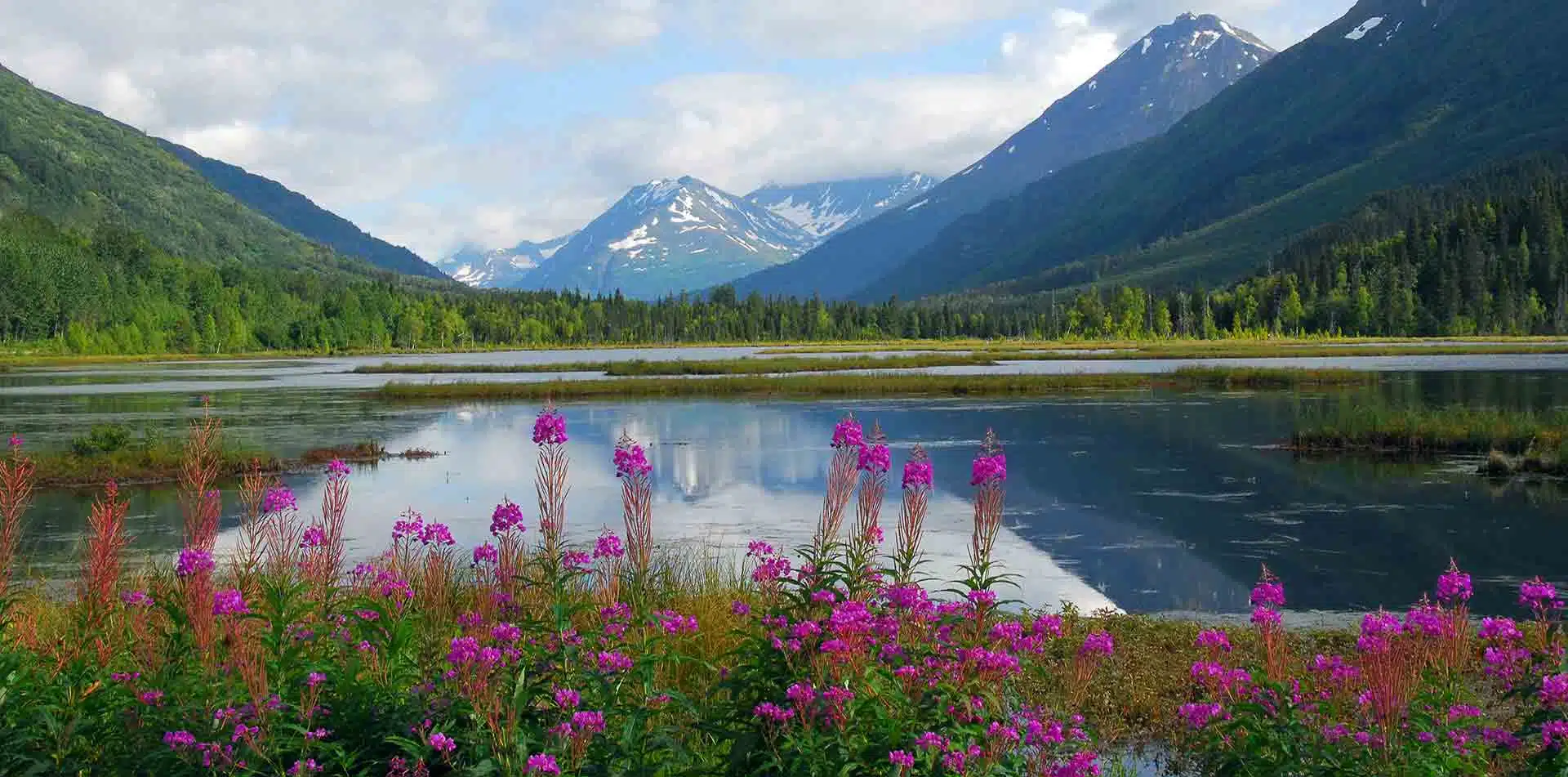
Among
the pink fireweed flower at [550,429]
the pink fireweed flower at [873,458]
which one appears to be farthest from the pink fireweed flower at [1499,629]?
the pink fireweed flower at [550,429]

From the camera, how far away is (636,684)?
7.71m

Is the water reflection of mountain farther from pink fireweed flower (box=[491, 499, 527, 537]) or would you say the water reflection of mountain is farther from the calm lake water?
pink fireweed flower (box=[491, 499, 527, 537])

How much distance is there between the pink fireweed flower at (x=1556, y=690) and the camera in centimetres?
610

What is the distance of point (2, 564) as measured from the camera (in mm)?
8297

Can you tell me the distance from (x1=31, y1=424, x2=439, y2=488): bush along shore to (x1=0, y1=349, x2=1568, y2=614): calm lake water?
6.49ft


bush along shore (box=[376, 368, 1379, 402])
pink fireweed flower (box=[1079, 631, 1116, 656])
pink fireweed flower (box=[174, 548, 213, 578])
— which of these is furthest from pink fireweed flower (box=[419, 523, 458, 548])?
bush along shore (box=[376, 368, 1379, 402])

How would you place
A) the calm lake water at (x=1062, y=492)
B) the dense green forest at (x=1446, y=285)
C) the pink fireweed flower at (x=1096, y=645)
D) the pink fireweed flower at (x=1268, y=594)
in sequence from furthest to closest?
the dense green forest at (x=1446, y=285), the calm lake water at (x=1062, y=492), the pink fireweed flower at (x=1268, y=594), the pink fireweed flower at (x=1096, y=645)

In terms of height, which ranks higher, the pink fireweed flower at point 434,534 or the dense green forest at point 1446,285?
the dense green forest at point 1446,285

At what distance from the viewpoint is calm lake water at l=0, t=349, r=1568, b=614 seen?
21188 millimetres

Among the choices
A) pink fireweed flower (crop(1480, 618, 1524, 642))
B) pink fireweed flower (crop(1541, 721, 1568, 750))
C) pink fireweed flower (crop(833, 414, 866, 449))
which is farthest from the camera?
pink fireweed flower (crop(833, 414, 866, 449))

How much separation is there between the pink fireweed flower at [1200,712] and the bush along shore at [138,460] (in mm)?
30544

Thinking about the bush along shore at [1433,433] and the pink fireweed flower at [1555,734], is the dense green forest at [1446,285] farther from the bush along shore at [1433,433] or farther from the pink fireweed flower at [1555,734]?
the pink fireweed flower at [1555,734]

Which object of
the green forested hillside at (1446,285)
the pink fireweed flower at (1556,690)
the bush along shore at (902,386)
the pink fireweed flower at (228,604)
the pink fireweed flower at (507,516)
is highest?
the green forested hillside at (1446,285)

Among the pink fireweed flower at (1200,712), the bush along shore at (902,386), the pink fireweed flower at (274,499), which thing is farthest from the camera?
the bush along shore at (902,386)
